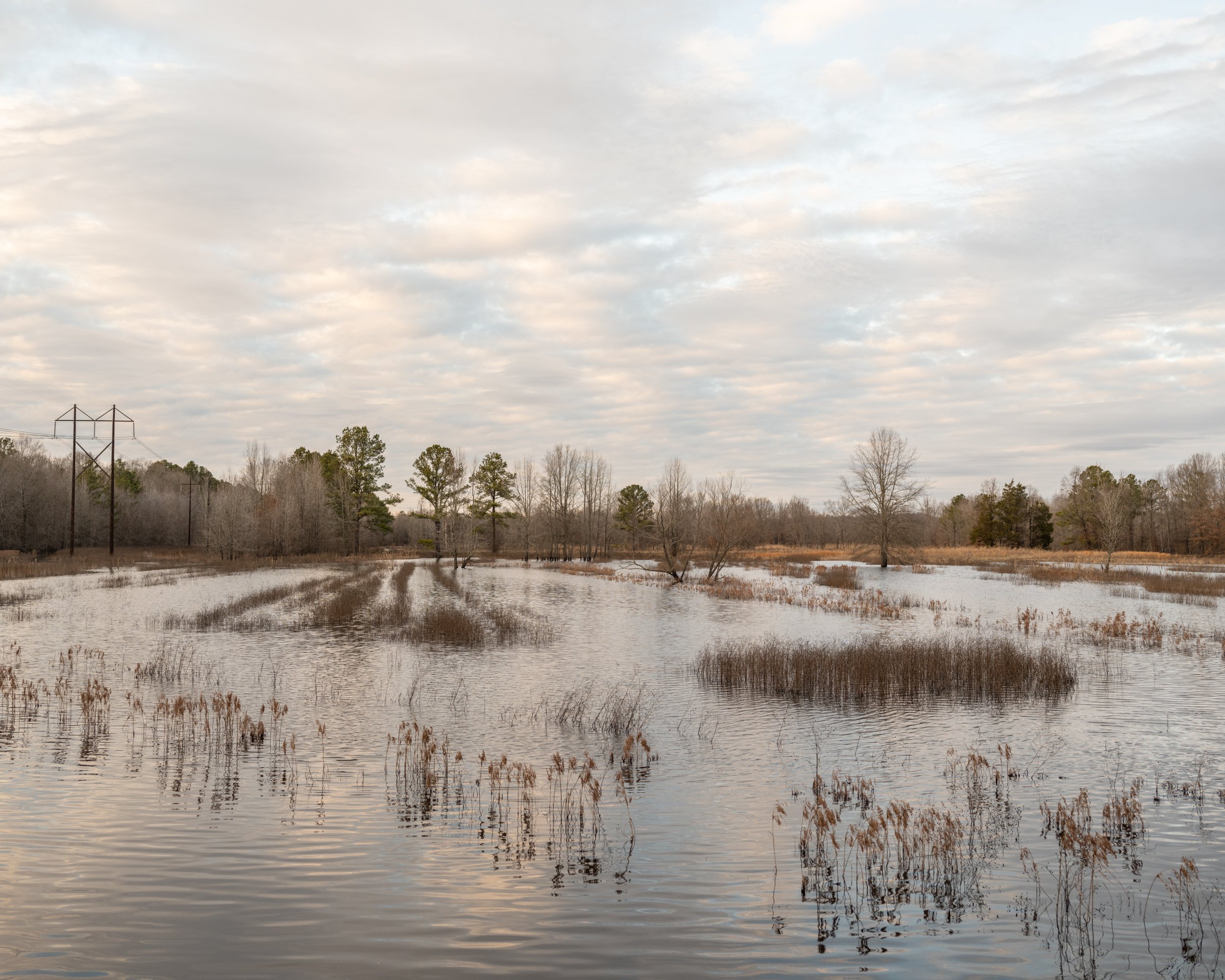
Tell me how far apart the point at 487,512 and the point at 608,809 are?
308 ft

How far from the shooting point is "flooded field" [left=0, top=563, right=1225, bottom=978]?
634 cm

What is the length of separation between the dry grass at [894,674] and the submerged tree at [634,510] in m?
98.4

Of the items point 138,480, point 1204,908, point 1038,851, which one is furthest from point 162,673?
point 138,480

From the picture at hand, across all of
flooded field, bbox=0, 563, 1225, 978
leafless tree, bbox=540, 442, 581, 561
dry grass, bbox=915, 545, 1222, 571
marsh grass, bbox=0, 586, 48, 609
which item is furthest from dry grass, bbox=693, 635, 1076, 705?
leafless tree, bbox=540, 442, 581, 561

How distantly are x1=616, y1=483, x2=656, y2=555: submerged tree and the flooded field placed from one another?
95752 millimetres

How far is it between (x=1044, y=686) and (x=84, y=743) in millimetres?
18531

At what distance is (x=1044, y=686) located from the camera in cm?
1842

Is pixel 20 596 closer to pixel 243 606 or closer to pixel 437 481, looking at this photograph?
pixel 243 606

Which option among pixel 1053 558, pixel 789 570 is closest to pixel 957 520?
pixel 1053 558

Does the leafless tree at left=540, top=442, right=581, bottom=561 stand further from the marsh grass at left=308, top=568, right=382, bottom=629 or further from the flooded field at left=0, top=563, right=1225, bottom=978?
the flooded field at left=0, top=563, right=1225, bottom=978

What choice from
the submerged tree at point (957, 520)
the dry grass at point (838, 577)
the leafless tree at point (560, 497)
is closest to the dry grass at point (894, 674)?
the dry grass at point (838, 577)

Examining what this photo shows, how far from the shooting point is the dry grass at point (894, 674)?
59.1 ft

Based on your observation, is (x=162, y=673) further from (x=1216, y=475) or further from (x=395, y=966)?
(x=1216, y=475)

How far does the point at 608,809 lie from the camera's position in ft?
32.5
